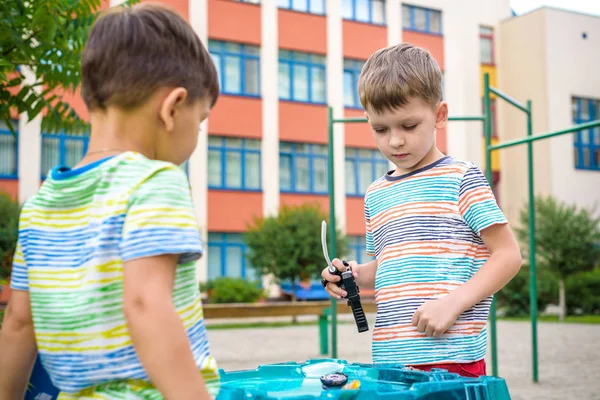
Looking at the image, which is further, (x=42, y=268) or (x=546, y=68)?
(x=546, y=68)

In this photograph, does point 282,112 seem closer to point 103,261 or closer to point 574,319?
point 574,319

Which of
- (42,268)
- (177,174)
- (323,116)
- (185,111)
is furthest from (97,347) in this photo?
(323,116)

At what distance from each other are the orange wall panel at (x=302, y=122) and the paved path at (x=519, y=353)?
11753 mm

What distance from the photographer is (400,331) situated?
2.01 metres

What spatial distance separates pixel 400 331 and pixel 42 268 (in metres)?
1.03

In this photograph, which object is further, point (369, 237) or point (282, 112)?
point (282, 112)

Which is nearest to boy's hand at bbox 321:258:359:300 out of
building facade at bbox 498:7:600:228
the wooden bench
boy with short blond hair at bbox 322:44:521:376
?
boy with short blond hair at bbox 322:44:521:376

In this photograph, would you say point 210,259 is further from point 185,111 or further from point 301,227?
point 185,111

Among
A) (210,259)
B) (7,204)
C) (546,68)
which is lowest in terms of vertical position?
(210,259)

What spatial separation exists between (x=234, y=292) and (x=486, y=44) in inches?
687

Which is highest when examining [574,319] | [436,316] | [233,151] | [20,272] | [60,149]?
[233,151]

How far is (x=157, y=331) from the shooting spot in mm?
1105

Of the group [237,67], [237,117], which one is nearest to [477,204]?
[237,117]

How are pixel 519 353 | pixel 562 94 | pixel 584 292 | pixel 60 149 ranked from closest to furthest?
pixel 519 353, pixel 584 292, pixel 60 149, pixel 562 94
